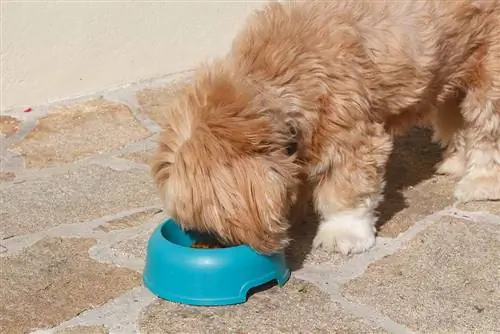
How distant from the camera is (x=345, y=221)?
4086mm

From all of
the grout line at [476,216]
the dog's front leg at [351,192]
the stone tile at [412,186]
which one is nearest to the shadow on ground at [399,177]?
the stone tile at [412,186]

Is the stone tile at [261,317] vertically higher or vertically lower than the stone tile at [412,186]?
higher

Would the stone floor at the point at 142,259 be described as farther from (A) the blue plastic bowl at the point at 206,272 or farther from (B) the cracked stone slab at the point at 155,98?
(B) the cracked stone slab at the point at 155,98

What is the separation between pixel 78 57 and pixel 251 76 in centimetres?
250

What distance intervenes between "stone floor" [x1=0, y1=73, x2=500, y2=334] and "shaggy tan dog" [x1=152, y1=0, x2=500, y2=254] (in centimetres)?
24

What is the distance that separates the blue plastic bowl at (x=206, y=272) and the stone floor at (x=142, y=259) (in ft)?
0.18

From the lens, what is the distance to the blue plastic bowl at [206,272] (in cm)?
349

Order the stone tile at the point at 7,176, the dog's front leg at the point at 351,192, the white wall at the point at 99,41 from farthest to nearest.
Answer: the white wall at the point at 99,41 < the stone tile at the point at 7,176 < the dog's front leg at the point at 351,192

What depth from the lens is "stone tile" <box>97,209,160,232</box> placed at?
4.33 metres

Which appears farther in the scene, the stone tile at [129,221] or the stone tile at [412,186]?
the stone tile at [412,186]

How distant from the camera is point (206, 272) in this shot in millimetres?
3486

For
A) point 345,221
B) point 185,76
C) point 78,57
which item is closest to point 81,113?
point 78,57

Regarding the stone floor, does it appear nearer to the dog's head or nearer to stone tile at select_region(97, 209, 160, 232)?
stone tile at select_region(97, 209, 160, 232)

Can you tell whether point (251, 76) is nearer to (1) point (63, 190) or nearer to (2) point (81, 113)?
(1) point (63, 190)
